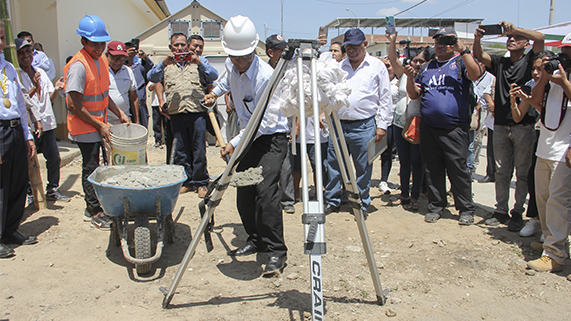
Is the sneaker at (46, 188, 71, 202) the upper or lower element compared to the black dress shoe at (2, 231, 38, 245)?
upper

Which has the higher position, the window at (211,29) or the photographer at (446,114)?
the window at (211,29)

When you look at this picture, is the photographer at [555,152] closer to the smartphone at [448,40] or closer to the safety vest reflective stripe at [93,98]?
the smartphone at [448,40]

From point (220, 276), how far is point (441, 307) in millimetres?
1783

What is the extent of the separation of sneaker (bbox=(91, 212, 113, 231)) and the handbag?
371cm

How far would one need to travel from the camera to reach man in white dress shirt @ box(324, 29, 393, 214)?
4.81 meters

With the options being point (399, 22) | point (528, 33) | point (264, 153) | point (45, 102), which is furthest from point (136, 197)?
point (399, 22)

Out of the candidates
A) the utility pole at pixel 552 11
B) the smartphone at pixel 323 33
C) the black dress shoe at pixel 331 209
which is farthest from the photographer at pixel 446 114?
the utility pole at pixel 552 11

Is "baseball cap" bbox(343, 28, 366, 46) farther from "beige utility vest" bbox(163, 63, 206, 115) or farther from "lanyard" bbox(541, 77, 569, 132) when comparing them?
"beige utility vest" bbox(163, 63, 206, 115)

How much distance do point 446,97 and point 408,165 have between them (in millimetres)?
1312

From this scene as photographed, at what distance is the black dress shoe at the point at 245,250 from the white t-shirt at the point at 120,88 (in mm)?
2481

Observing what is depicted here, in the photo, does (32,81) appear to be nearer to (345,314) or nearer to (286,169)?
(286,169)

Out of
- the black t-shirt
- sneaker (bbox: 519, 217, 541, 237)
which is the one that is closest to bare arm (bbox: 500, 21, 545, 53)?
the black t-shirt

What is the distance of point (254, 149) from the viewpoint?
11.6 ft

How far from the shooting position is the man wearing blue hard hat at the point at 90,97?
13.8ft
